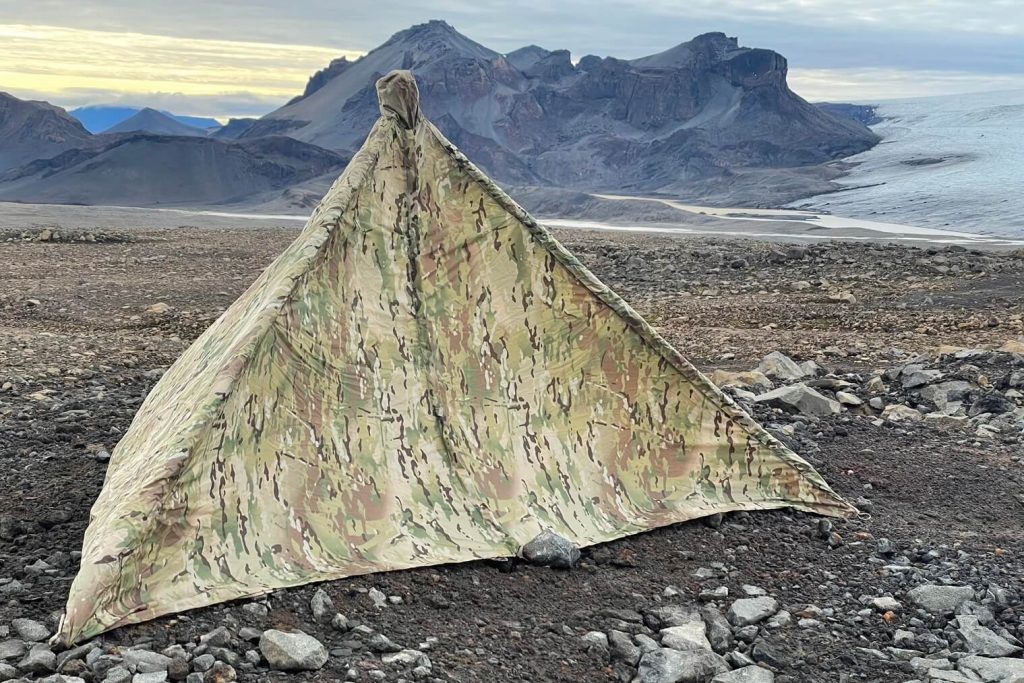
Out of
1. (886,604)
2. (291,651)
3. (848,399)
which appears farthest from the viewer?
(848,399)

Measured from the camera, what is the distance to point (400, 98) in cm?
550

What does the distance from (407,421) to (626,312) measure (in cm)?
144

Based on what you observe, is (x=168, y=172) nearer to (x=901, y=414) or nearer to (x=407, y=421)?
(x=901, y=414)

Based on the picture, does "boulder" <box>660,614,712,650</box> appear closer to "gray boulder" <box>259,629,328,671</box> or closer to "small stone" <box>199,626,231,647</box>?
"gray boulder" <box>259,629,328,671</box>

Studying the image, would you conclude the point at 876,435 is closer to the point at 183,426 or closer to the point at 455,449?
the point at 455,449

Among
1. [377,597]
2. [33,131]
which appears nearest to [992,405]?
[377,597]

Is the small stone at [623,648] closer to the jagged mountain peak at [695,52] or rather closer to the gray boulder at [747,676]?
the gray boulder at [747,676]

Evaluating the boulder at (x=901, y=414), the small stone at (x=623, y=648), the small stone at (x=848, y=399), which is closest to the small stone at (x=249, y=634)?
the small stone at (x=623, y=648)

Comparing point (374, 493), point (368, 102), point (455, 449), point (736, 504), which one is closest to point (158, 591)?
point (374, 493)

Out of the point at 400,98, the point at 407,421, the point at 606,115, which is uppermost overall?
the point at 606,115

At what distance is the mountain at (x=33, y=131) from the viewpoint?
116750 millimetres

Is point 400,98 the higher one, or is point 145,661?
point 400,98

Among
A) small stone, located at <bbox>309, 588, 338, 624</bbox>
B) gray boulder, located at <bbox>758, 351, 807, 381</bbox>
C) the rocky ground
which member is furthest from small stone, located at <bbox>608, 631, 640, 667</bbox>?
gray boulder, located at <bbox>758, 351, 807, 381</bbox>

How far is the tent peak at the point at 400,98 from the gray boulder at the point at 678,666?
302cm
